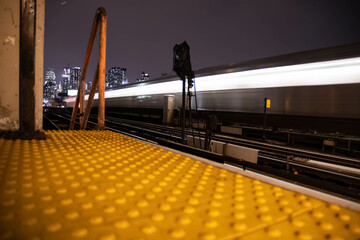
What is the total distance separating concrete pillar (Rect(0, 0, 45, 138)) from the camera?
2.72 meters

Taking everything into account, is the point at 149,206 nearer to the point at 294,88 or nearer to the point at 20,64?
the point at 20,64

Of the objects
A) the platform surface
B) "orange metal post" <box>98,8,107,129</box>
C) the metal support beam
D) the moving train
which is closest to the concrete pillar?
the metal support beam

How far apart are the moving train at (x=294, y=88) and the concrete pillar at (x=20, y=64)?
26.4 feet

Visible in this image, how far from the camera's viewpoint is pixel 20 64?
9.21 feet

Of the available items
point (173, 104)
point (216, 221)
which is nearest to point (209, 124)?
point (216, 221)

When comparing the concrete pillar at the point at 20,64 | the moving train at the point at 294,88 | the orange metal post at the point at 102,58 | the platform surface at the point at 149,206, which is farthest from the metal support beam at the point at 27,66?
the moving train at the point at 294,88

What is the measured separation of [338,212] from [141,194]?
1273 mm

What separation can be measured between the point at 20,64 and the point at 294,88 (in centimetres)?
837

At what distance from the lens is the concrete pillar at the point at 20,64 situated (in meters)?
2.72

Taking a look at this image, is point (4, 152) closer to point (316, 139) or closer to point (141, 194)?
point (141, 194)

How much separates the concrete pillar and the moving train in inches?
317

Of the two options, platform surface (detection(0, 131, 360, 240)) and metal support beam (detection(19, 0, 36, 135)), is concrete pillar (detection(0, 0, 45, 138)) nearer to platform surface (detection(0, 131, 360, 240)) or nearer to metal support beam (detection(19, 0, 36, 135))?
metal support beam (detection(19, 0, 36, 135))

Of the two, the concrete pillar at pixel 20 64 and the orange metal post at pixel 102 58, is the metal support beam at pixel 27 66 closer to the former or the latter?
the concrete pillar at pixel 20 64

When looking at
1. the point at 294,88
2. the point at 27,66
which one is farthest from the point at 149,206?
the point at 294,88
